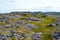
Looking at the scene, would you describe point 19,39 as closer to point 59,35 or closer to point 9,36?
point 9,36

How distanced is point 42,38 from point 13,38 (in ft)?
15.3

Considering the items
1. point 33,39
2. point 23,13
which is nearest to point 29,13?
point 23,13

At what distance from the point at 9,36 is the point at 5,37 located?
0.57m

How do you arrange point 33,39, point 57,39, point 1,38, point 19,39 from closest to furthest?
1. point 1,38
2. point 19,39
3. point 33,39
4. point 57,39

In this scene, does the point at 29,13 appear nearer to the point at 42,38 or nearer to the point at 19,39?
the point at 42,38

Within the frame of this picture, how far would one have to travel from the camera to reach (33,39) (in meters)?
18.8

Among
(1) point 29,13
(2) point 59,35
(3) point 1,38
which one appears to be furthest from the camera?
(1) point 29,13

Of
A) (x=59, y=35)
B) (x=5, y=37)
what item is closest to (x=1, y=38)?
(x=5, y=37)

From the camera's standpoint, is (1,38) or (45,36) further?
(45,36)

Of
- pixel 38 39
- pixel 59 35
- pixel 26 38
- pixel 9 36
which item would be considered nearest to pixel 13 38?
pixel 9 36

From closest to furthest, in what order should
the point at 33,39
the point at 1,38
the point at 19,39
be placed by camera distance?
the point at 1,38
the point at 19,39
the point at 33,39

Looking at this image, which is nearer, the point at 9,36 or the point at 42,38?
the point at 9,36

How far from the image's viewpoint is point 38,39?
19.5 m

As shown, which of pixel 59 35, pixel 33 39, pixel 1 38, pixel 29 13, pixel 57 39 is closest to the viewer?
pixel 1 38
